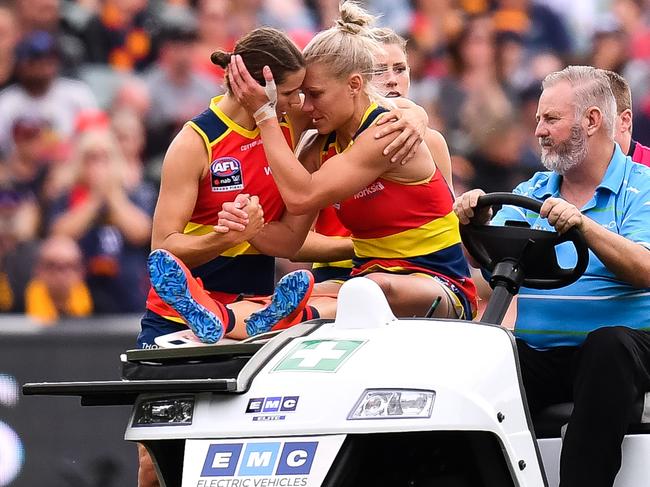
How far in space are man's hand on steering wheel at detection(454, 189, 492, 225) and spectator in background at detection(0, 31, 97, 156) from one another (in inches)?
163

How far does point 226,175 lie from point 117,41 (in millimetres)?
3464

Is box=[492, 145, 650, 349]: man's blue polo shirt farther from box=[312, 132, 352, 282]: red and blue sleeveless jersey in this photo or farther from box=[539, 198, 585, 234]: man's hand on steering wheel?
box=[312, 132, 352, 282]: red and blue sleeveless jersey

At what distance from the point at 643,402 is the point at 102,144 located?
467 centimetres

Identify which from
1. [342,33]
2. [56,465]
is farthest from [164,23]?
[342,33]

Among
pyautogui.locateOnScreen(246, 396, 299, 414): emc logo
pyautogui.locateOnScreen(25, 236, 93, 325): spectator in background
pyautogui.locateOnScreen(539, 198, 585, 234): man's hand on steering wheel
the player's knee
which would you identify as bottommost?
pyautogui.locateOnScreen(25, 236, 93, 325): spectator in background

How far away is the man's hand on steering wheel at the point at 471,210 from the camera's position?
13.8 ft

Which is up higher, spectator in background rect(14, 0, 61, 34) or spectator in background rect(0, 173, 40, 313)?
spectator in background rect(14, 0, 61, 34)

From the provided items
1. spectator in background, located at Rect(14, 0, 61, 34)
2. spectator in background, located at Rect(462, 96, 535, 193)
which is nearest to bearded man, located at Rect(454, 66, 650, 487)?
spectator in background, located at Rect(462, 96, 535, 193)

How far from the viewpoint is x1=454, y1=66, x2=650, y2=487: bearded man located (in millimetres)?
3760

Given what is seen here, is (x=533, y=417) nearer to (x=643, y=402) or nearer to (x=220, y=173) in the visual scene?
(x=643, y=402)

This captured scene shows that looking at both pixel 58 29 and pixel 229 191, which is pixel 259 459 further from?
pixel 58 29

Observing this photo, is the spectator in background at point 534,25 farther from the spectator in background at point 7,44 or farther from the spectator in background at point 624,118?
the spectator in background at point 7,44

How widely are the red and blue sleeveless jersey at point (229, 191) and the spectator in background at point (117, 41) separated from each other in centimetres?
321

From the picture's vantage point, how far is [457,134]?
8.16m
